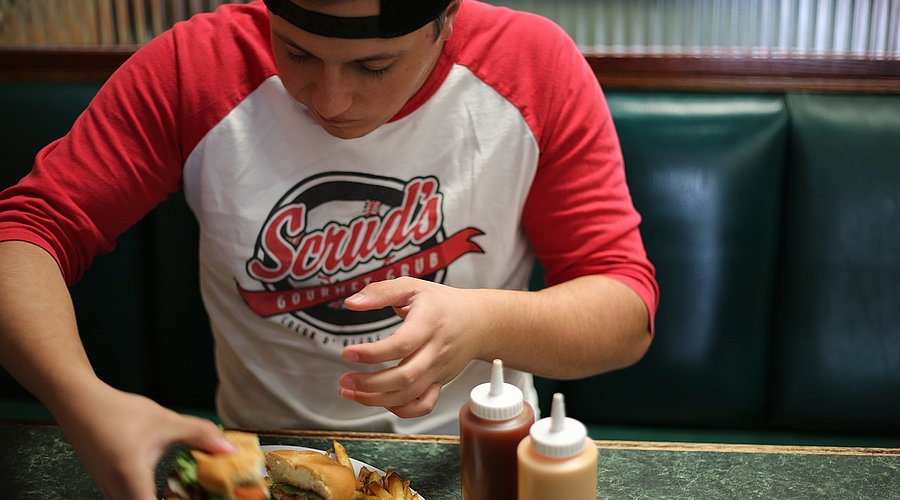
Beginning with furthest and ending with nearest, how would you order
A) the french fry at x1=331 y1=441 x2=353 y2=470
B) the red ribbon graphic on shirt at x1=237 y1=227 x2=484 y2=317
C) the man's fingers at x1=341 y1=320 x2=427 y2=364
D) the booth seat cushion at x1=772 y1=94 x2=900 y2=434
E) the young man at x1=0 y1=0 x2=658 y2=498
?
the booth seat cushion at x1=772 y1=94 x2=900 y2=434 < the red ribbon graphic on shirt at x1=237 y1=227 x2=484 y2=317 < the young man at x1=0 y1=0 x2=658 y2=498 < the french fry at x1=331 y1=441 x2=353 y2=470 < the man's fingers at x1=341 y1=320 x2=427 y2=364

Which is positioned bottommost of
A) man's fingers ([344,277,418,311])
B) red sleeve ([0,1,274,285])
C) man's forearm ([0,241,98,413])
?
man's forearm ([0,241,98,413])

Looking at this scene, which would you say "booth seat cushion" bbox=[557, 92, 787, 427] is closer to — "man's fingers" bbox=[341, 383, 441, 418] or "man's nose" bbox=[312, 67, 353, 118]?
"man's nose" bbox=[312, 67, 353, 118]

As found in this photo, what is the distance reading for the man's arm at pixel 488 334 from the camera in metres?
1.08

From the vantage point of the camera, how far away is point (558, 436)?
92 cm

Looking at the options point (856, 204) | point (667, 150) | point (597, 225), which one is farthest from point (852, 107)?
point (597, 225)

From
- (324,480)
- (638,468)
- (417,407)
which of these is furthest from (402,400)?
(638,468)

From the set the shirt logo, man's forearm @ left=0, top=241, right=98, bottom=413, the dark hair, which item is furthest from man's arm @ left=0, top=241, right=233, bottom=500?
the dark hair

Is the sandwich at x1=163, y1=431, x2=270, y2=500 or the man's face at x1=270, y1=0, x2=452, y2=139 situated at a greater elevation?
the man's face at x1=270, y1=0, x2=452, y2=139

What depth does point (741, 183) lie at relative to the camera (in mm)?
1964

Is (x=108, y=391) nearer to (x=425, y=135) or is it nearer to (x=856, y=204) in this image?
(x=425, y=135)

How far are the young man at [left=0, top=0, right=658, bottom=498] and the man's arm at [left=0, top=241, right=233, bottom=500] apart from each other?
0.28 feet

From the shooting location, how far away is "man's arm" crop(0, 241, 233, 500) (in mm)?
960

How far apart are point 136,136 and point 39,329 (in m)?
0.41

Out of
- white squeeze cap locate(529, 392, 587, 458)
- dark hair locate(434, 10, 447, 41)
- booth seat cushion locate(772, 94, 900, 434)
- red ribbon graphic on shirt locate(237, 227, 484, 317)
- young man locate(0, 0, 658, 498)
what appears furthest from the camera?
booth seat cushion locate(772, 94, 900, 434)
